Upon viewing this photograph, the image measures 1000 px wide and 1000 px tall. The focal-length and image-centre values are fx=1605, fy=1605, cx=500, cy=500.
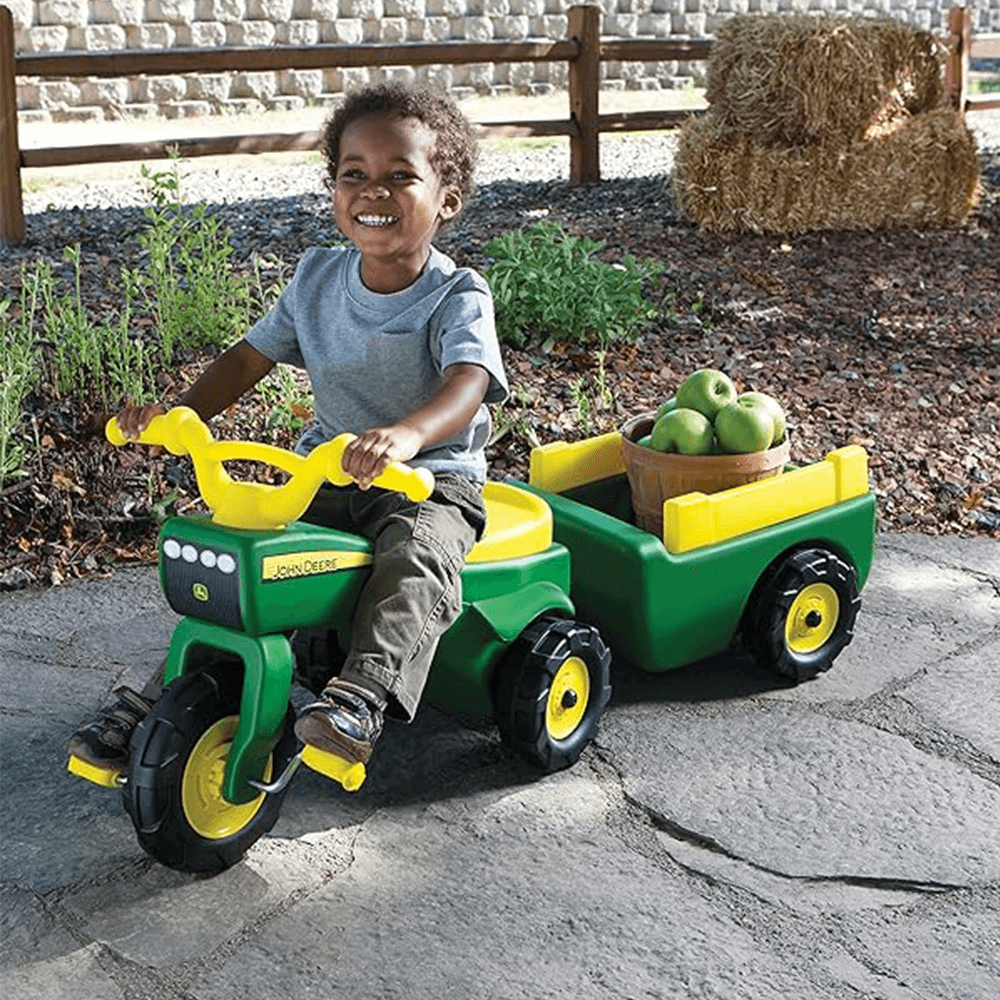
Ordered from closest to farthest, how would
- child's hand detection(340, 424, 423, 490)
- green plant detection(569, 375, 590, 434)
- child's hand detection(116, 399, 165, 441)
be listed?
child's hand detection(340, 424, 423, 490)
child's hand detection(116, 399, 165, 441)
green plant detection(569, 375, 590, 434)

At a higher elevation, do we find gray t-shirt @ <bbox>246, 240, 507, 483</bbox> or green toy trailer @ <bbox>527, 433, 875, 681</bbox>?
gray t-shirt @ <bbox>246, 240, 507, 483</bbox>

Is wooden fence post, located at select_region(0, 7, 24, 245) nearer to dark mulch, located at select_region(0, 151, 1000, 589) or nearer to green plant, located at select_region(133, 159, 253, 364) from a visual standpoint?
dark mulch, located at select_region(0, 151, 1000, 589)

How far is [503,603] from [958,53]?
9.10 meters

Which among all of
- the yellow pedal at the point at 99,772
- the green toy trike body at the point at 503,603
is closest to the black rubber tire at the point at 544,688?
the green toy trike body at the point at 503,603

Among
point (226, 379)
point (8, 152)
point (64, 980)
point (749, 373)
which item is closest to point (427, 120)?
point (226, 379)

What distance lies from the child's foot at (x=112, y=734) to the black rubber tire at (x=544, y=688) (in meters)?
0.68

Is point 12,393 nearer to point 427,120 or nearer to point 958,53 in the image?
point 427,120

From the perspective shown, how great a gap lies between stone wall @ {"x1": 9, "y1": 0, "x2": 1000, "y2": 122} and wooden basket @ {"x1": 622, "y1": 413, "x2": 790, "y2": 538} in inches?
460

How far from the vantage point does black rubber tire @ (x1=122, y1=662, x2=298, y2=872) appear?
8.63 ft

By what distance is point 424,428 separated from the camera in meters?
2.75

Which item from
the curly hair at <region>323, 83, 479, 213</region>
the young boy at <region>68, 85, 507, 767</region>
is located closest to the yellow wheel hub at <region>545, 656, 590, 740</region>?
the young boy at <region>68, 85, 507, 767</region>

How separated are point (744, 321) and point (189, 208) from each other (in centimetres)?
380

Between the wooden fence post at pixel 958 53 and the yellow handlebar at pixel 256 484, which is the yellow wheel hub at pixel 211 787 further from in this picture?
the wooden fence post at pixel 958 53

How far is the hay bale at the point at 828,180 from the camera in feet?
27.3
